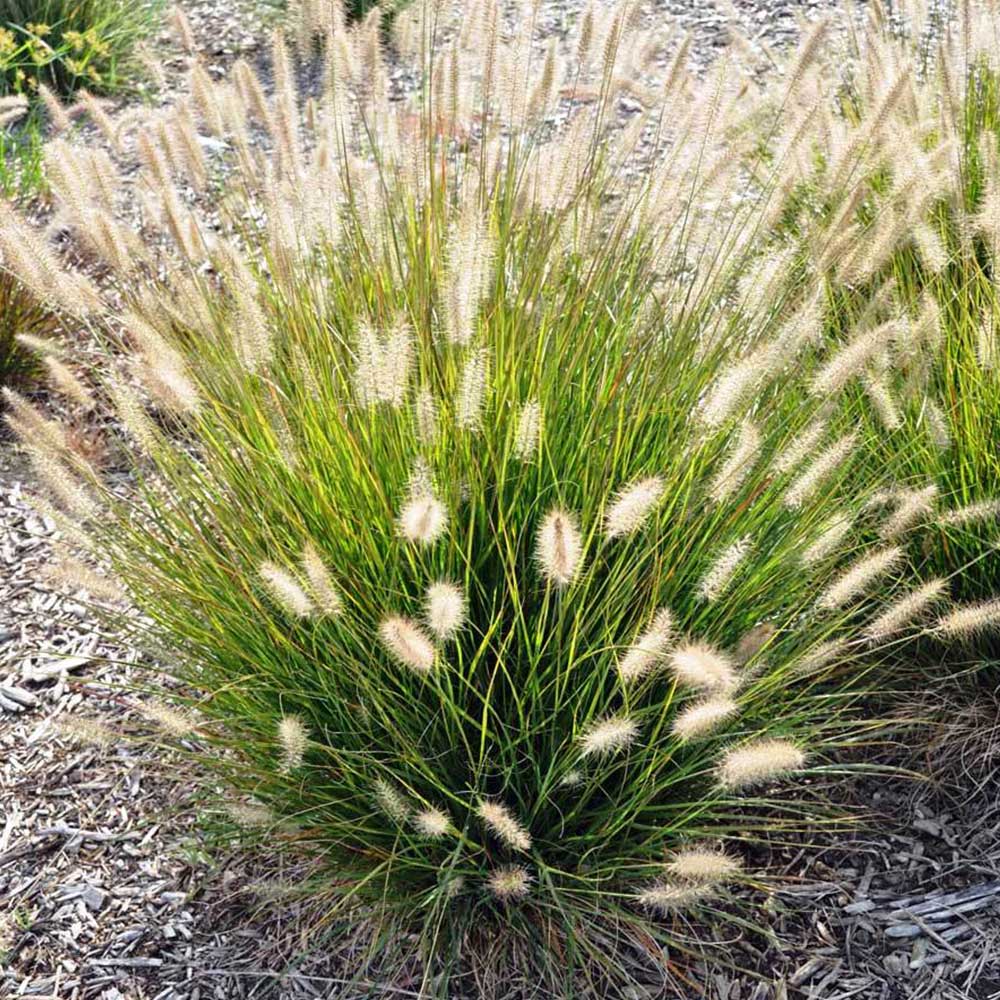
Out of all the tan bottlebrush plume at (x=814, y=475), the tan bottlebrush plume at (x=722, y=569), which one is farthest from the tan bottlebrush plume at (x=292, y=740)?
the tan bottlebrush plume at (x=814, y=475)

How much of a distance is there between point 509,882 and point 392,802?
263 mm

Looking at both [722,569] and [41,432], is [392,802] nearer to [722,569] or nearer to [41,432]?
[722,569]

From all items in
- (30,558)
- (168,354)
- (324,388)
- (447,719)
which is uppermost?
(168,354)

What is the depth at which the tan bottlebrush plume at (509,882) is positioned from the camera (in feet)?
6.87

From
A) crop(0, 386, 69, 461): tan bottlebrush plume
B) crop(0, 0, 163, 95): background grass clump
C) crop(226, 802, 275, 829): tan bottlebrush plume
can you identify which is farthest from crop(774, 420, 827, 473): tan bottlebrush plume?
crop(0, 0, 163, 95): background grass clump

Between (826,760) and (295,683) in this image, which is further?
(826,760)

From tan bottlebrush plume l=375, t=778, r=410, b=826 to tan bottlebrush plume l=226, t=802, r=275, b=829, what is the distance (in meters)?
0.22

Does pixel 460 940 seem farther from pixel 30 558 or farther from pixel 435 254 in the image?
pixel 30 558

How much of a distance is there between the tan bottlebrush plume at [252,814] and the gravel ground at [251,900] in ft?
0.44

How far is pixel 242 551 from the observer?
8.06ft

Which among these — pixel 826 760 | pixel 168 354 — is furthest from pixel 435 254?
pixel 826 760

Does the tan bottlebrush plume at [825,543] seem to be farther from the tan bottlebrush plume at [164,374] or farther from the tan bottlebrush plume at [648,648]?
the tan bottlebrush plume at [164,374]

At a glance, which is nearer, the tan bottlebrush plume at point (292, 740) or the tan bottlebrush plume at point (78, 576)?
the tan bottlebrush plume at point (292, 740)

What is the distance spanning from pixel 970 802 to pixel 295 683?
1628 mm
